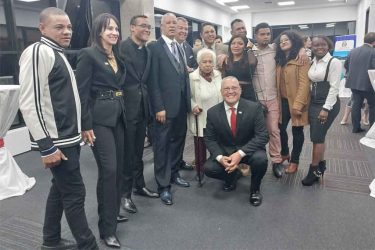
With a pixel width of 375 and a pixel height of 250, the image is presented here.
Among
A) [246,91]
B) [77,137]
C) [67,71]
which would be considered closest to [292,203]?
[246,91]

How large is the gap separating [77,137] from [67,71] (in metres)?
0.34

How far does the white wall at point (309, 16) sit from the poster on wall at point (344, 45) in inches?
152

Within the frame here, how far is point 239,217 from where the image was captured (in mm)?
2260

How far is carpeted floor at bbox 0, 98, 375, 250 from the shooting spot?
1.95 metres

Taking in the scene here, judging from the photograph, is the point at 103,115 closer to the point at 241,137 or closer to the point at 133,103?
the point at 133,103

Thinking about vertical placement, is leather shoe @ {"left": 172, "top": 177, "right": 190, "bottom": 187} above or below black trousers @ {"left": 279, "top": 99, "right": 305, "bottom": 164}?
below

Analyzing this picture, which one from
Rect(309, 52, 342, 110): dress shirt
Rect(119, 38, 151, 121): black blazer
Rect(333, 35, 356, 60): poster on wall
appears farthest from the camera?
Rect(333, 35, 356, 60): poster on wall

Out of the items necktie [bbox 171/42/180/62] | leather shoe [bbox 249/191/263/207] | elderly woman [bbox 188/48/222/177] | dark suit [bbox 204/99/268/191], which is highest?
necktie [bbox 171/42/180/62]

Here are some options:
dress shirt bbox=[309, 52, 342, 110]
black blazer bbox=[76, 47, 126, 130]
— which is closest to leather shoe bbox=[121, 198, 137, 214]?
black blazer bbox=[76, 47, 126, 130]

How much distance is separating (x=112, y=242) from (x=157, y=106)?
3.36 ft

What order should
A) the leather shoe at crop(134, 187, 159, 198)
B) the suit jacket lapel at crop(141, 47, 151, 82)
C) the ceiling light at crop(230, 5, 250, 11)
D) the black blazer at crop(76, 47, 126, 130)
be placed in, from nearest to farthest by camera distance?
1. the black blazer at crop(76, 47, 126, 130)
2. the suit jacket lapel at crop(141, 47, 151, 82)
3. the leather shoe at crop(134, 187, 159, 198)
4. the ceiling light at crop(230, 5, 250, 11)

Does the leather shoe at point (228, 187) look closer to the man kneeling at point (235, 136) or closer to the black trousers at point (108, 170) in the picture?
the man kneeling at point (235, 136)

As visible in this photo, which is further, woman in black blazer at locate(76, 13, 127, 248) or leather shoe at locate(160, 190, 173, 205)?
leather shoe at locate(160, 190, 173, 205)

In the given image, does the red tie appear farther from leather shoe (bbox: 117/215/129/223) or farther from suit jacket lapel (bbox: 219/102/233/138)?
leather shoe (bbox: 117/215/129/223)
